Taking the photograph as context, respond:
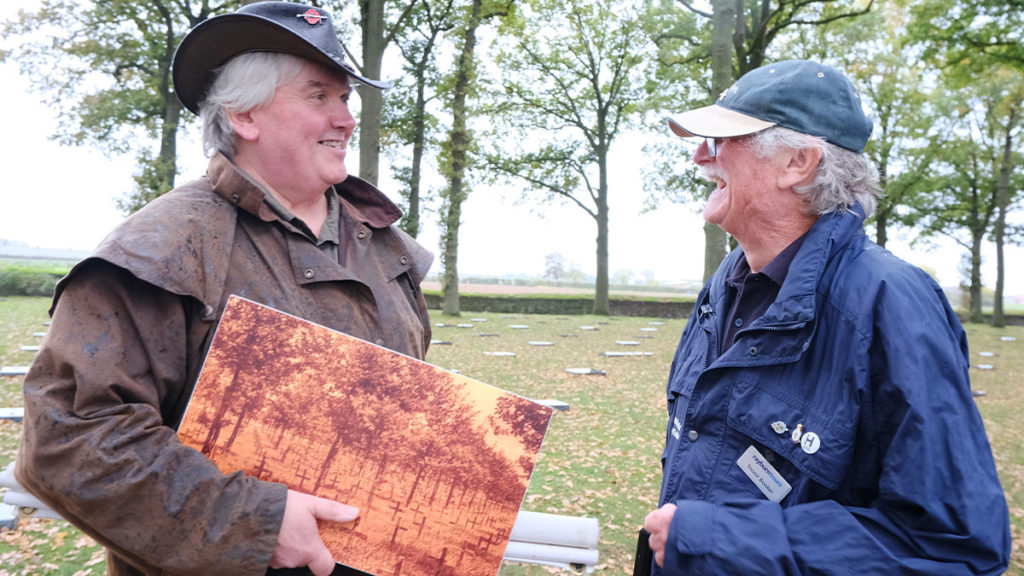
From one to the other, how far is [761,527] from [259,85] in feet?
5.79

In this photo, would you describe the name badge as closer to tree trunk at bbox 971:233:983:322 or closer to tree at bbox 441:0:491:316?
tree at bbox 441:0:491:316

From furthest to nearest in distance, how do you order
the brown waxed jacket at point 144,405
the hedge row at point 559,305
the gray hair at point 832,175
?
the hedge row at point 559,305, the gray hair at point 832,175, the brown waxed jacket at point 144,405

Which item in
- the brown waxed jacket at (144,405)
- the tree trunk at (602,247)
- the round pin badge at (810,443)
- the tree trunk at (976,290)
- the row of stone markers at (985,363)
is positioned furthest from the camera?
the tree trunk at (976,290)

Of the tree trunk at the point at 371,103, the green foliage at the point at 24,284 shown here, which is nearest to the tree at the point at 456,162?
the tree trunk at the point at 371,103

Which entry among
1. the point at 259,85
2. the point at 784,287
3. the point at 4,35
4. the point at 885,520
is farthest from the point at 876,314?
the point at 4,35

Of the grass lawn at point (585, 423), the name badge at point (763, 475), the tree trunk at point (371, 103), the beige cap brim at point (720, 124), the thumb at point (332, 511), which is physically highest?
the tree trunk at point (371, 103)

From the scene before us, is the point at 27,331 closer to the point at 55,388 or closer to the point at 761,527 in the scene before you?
the point at 55,388

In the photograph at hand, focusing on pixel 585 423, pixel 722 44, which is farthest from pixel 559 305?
pixel 585 423

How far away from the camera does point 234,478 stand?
1438mm

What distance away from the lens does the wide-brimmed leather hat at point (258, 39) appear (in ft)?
5.83

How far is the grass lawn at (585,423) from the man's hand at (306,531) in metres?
2.70

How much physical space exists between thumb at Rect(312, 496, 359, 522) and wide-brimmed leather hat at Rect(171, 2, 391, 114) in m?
1.19

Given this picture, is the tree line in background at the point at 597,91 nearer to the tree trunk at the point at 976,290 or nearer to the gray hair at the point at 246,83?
the tree trunk at the point at 976,290

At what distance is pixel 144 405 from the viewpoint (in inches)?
56.9
